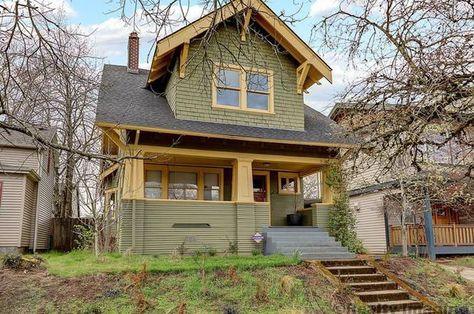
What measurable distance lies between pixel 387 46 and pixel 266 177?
9.31 meters

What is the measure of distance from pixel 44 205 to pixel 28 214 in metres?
2.49

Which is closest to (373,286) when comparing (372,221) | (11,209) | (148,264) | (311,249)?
(311,249)

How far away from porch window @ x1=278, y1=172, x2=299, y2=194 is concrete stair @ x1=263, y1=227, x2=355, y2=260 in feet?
8.25

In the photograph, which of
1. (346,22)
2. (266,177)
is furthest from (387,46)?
(266,177)

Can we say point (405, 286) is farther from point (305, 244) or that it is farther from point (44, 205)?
point (44, 205)

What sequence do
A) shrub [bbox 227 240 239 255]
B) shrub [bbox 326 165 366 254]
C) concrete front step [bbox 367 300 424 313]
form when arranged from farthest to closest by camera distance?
1. shrub [bbox 326 165 366 254]
2. shrub [bbox 227 240 239 255]
3. concrete front step [bbox 367 300 424 313]

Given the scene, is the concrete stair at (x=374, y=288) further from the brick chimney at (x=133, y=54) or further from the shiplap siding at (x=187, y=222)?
the brick chimney at (x=133, y=54)

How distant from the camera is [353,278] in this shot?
10242 millimetres

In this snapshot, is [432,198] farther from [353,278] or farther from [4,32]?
[4,32]

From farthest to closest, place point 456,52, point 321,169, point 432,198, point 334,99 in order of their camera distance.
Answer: point 432,198
point 321,169
point 334,99
point 456,52

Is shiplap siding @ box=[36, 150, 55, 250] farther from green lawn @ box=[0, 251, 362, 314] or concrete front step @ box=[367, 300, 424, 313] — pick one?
concrete front step @ box=[367, 300, 424, 313]

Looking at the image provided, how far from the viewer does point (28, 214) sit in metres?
17.1

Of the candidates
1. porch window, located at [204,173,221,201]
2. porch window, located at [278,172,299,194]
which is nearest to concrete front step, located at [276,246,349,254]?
porch window, located at [204,173,221,201]

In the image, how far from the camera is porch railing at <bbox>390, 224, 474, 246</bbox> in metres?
17.5
